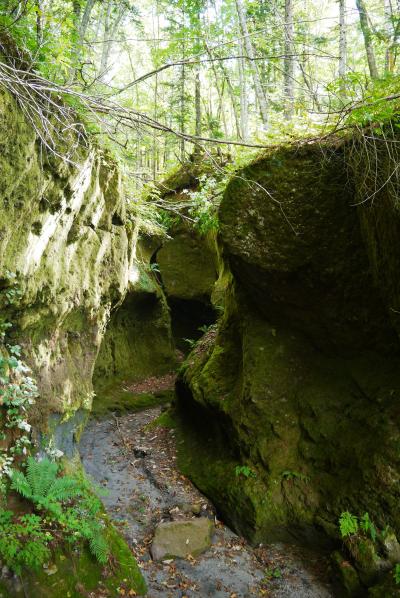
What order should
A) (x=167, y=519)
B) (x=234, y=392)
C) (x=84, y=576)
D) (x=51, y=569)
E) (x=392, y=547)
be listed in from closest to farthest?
1. (x=51, y=569)
2. (x=84, y=576)
3. (x=392, y=547)
4. (x=167, y=519)
5. (x=234, y=392)

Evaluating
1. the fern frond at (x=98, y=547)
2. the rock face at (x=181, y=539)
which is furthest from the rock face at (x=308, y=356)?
the fern frond at (x=98, y=547)

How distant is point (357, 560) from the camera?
16.2 ft

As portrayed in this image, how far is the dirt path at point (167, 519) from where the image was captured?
4.99 m

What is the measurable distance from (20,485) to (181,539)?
107 inches

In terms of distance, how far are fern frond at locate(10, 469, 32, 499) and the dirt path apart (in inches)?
71.8

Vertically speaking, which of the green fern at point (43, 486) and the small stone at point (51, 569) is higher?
the green fern at point (43, 486)

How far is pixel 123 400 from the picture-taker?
10539 mm

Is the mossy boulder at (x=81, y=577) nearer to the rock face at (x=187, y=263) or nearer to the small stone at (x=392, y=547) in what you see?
the small stone at (x=392, y=547)

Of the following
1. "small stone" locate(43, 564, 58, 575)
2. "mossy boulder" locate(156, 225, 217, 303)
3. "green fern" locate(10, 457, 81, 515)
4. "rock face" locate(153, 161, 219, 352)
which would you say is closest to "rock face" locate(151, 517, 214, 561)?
"green fern" locate(10, 457, 81, 515)

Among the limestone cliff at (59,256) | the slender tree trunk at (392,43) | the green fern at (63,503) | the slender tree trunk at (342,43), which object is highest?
the slender tree trunk at (342,43)

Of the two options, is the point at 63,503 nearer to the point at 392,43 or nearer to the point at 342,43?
the point at 392,43

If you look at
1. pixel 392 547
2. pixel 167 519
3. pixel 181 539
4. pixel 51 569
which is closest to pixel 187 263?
pixel 167 519

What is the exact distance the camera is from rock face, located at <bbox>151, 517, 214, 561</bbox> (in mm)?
5371

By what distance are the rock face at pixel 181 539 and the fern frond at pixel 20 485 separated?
2.34 m
